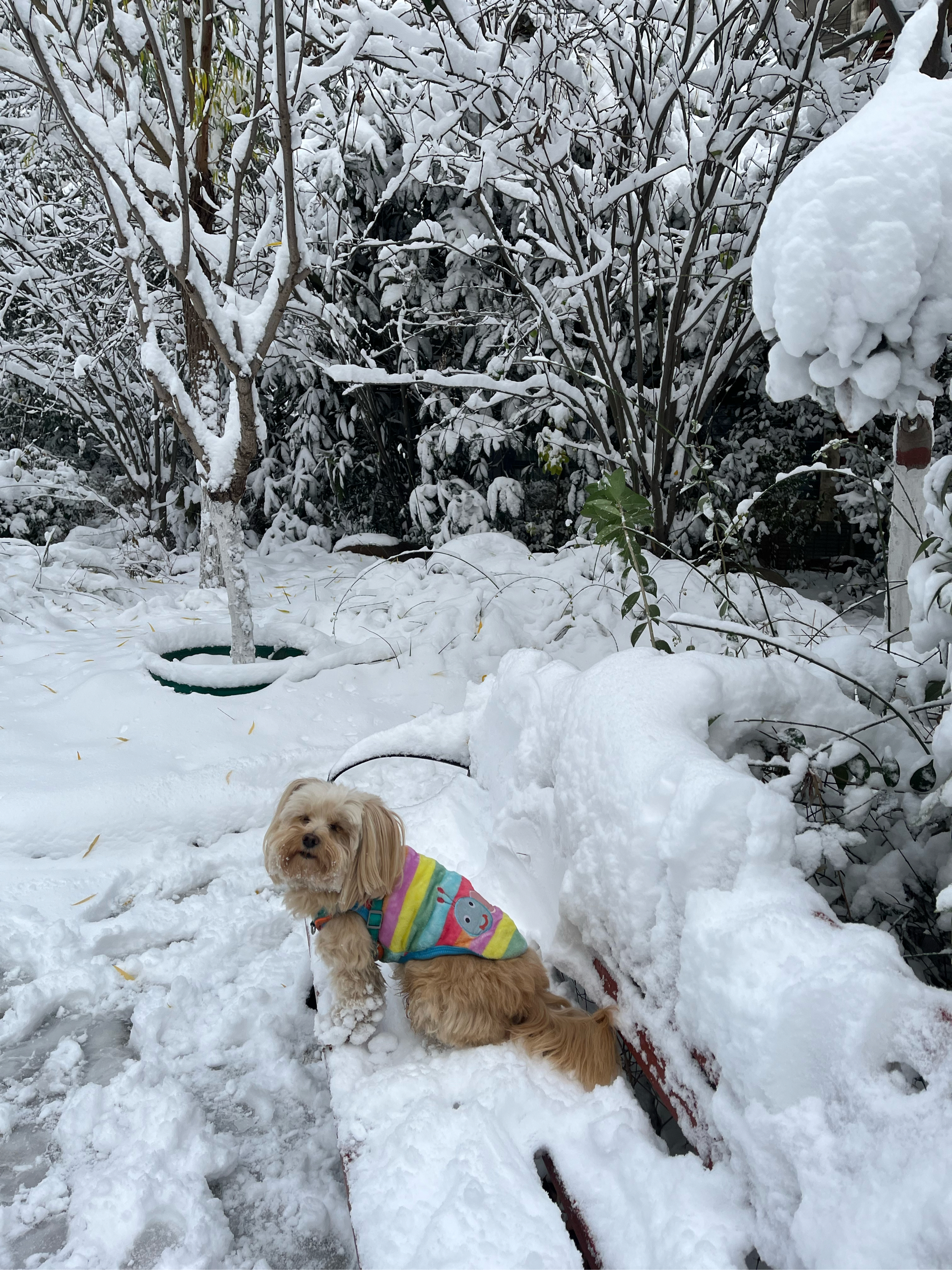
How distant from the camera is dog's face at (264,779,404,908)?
174 centimetres

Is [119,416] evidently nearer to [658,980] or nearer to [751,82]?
[751,82]

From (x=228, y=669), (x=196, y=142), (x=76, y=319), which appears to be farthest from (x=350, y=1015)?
(x=76, y=319)

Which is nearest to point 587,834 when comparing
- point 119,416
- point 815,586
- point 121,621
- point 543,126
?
point 543,126

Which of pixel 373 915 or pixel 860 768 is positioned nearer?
pixel 860 768

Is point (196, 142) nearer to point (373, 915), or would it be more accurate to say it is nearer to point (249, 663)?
point (249, 663)

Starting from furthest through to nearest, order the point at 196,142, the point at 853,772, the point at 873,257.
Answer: the point at 196,142
the point at 853,772
the point at 873,257

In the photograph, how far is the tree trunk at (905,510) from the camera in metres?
1.70

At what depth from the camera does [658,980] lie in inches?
51.5

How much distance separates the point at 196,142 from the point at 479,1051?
5.21 metres

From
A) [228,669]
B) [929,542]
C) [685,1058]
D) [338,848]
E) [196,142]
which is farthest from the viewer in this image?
[196,142]

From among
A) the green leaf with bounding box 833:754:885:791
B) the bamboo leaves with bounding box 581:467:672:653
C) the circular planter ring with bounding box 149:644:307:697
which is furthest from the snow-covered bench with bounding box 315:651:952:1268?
the circular planter ring with bounding box 149:644:307:697

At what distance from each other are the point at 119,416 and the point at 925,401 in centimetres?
849

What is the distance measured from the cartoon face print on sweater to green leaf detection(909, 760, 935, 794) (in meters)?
0.93

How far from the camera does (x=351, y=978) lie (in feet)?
5.79
